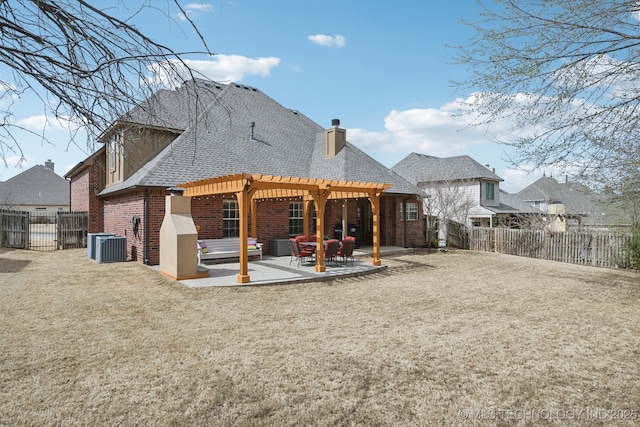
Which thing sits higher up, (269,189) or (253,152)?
(253,152)

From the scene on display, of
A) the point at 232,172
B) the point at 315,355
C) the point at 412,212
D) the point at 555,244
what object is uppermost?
the point at 232,172

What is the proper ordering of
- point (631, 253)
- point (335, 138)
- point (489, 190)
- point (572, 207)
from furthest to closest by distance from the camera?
1. point (572, 207)
2. point (489, 190)
3. point (335, 138)
4. point (631, 253)

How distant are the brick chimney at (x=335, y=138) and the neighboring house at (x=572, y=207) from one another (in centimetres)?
921

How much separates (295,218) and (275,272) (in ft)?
19.7

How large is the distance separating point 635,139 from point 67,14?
361 inches

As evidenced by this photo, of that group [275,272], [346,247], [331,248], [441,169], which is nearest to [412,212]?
[346,247]

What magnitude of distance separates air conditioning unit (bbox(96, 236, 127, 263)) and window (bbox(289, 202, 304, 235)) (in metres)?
6.75

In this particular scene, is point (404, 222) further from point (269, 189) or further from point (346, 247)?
point (269, 189)

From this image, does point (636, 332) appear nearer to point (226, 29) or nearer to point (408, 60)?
point (408, 60)

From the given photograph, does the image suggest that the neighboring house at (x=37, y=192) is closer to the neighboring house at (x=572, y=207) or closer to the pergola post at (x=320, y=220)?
the pergola post at (x=320, y=220)

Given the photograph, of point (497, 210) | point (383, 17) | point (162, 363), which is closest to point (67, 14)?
point (162, 363)

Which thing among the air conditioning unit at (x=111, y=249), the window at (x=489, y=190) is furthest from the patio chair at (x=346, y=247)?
the window at (x=489, y=190)

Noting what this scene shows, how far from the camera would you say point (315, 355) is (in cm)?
492

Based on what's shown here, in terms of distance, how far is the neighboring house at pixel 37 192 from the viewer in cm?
4159
